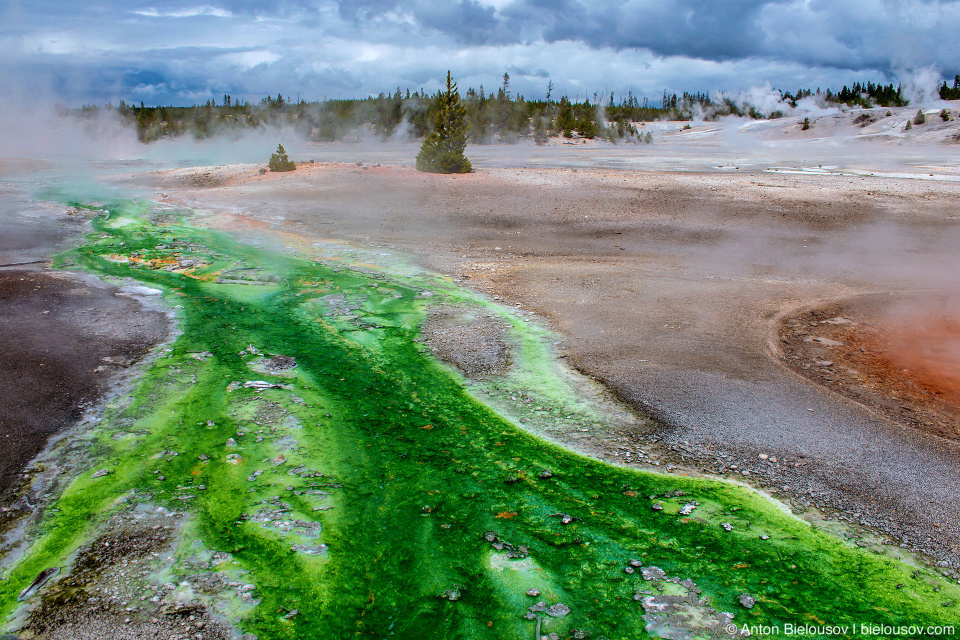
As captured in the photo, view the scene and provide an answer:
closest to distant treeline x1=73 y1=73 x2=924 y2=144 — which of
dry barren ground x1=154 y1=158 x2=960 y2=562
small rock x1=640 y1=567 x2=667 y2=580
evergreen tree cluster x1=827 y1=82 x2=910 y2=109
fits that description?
evergreen tree cluster x1=827 y1=82 x2=910 y2=109

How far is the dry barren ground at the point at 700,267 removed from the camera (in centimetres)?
502

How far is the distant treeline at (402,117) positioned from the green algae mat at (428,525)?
40839 mm

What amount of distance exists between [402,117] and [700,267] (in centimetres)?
4708

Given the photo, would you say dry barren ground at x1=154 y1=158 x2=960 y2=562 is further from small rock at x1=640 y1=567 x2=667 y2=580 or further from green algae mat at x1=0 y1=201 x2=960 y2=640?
small rock at x1=640 y1=567 x2=667 y2=580

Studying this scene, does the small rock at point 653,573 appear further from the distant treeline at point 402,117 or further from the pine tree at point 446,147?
the distant treeline at point 402,117

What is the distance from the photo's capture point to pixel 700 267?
11.2m

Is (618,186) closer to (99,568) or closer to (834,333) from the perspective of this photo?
(834,333)

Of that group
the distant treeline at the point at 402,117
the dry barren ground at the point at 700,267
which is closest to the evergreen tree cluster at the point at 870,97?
the distant treeline at the point at 402,117

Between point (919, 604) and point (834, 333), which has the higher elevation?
point (834, 333)

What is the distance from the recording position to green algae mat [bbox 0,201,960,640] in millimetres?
3551

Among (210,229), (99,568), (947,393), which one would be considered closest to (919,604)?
(947,393)

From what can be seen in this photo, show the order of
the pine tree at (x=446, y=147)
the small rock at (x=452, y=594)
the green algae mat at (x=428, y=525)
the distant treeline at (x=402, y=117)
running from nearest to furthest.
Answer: the green algae mat at (x=428, y=525) < the small rock at (x=452, y=594) < the pine tree at (x=446, y=147) < the distant treeline at (x=402, y=117)

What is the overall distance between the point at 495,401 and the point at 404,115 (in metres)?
51.9

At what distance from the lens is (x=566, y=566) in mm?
3945
